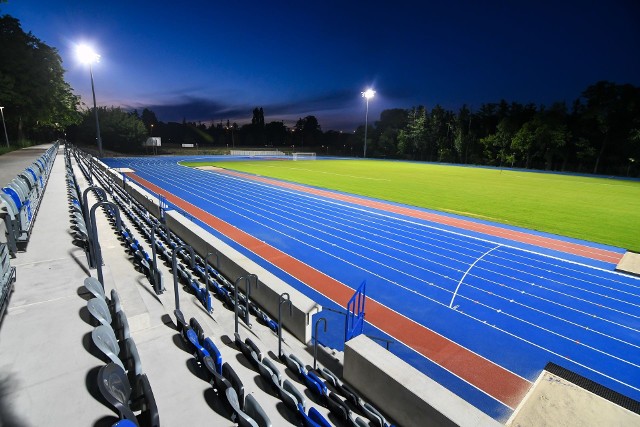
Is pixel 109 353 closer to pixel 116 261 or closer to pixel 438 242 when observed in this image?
pixel 116 261

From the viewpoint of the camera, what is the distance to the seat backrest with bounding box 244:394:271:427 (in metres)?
3.26

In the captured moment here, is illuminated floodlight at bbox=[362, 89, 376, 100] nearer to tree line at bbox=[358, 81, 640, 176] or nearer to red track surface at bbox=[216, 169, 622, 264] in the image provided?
tree line at bbox=[358, 81, 640, 176]

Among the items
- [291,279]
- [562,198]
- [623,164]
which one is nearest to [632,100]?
[623,164]

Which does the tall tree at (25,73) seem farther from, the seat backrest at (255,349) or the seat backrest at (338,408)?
the seat backrest at (338,408)

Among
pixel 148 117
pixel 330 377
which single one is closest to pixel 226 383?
pixel 330 377

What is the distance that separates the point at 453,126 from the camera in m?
66.5

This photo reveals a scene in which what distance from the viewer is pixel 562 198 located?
928 inches

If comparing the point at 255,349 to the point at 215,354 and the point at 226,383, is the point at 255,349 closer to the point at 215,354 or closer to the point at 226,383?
the point at 215,354

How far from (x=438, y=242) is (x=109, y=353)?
37.7 ft

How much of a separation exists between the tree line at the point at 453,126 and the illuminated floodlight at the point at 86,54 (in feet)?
23.0

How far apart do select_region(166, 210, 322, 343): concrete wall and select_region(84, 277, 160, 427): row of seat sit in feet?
10.3

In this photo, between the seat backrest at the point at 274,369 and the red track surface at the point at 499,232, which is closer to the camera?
the seat backrest at the point at 274,369

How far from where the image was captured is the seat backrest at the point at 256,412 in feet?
10.7

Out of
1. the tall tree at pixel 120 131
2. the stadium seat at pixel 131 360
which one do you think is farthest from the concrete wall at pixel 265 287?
the tall tree at pixel 120 131
